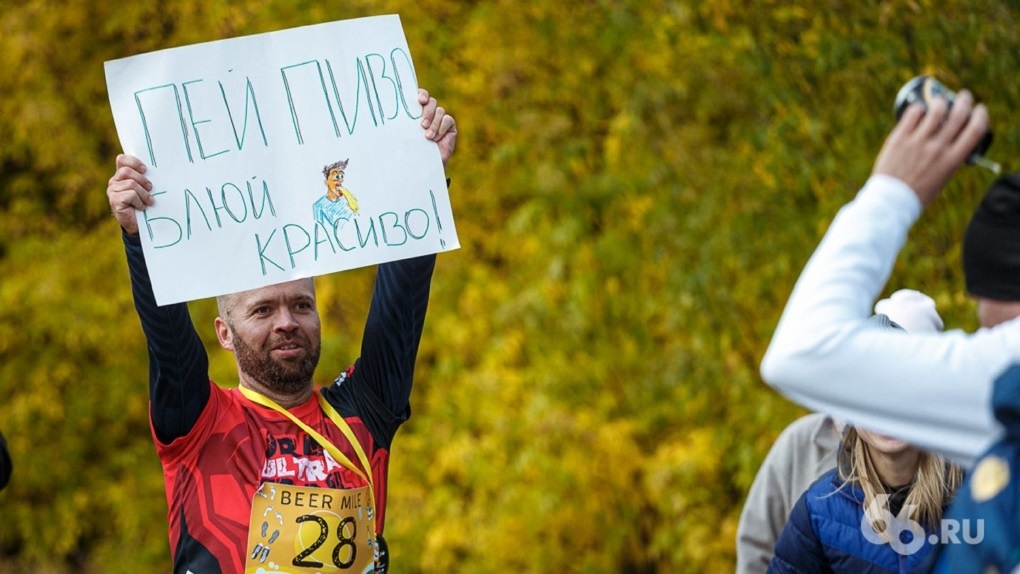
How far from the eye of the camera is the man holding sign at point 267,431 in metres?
2.72

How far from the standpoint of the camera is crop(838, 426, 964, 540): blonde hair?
279 centimetres

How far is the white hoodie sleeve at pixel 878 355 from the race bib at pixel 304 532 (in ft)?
4.41

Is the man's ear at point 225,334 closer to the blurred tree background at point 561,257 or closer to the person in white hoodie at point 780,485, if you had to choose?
the person in white hoodie at point 780,485

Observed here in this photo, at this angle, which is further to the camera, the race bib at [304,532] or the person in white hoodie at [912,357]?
the race bib at [304,532]

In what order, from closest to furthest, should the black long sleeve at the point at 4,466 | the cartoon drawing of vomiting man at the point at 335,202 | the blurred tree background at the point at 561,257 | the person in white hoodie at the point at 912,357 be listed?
1. the person in white hoodie at the point at 912,357
2. the cartoon drawing of vomiting man at the point at 335,202
3. the black long sleeve at the point at 4,466
4. the blurred tree background at the point at 561,257

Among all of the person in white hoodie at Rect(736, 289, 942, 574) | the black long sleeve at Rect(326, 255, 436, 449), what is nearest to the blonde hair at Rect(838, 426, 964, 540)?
the person in white hoodie at Rect(736, 289, 942, 574)

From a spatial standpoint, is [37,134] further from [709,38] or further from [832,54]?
[832,54]

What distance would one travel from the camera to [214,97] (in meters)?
2.97

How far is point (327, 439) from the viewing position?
2865mm

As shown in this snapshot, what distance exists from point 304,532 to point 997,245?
1.60 metres

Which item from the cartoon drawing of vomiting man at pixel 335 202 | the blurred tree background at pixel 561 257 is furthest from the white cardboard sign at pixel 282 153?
the blurred tree background at pixel 561 257

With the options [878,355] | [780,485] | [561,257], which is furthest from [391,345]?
[561,257]

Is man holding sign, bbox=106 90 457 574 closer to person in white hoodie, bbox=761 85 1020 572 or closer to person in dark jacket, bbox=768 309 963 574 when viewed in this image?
person in dark jacket, bbox=768 309 963 574

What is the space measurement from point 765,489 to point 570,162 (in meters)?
3.91
